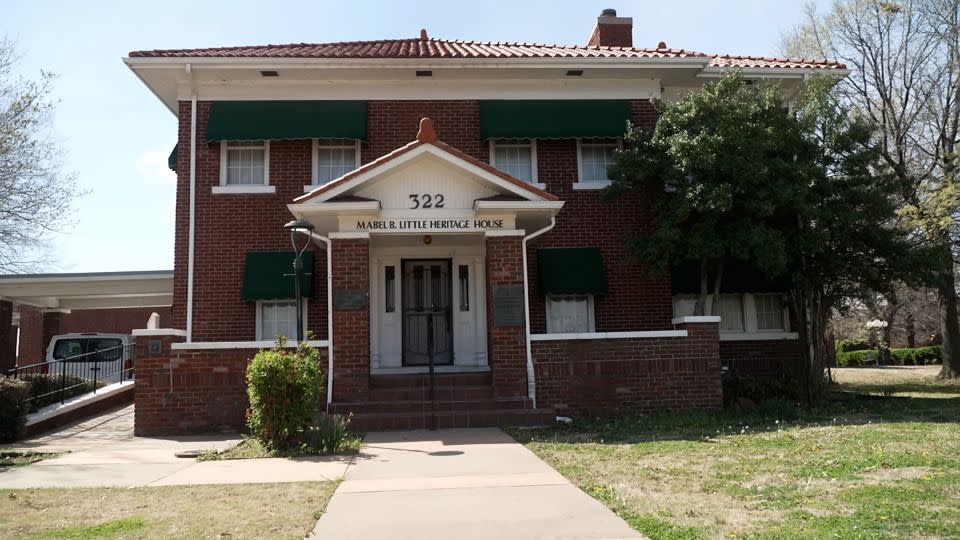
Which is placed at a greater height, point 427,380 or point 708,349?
point 708,349

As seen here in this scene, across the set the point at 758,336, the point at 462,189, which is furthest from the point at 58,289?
the point at 758,336

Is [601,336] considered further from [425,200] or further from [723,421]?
[425,200]

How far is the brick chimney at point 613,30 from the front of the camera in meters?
17.9

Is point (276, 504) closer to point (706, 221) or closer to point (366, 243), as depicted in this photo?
point (366, 243)

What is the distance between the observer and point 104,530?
5527mm

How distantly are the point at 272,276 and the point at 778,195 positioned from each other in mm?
9137

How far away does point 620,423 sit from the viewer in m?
11.2

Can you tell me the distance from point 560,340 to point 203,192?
7.50 m

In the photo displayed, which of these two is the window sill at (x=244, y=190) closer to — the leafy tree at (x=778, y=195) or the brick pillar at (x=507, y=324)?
the brick pillar at (x=507, y=324)

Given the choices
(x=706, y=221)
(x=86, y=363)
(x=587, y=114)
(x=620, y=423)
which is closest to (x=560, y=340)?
(x=620, y=423)

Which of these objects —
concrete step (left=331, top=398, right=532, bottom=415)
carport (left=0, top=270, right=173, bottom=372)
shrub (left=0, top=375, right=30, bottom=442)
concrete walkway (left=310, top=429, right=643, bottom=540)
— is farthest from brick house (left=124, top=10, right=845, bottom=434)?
carport (left=0, top=270, right=173, bottom=372)

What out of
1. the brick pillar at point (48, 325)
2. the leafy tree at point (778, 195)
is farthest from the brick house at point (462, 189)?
the brick pillar at point (48, 325)

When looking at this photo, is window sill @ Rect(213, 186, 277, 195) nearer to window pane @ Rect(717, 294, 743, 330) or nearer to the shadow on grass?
the shadow on grass

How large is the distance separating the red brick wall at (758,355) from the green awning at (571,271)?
301cm
